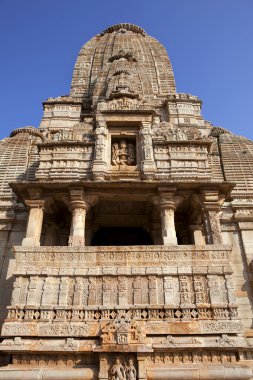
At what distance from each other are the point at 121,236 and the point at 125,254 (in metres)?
4.83

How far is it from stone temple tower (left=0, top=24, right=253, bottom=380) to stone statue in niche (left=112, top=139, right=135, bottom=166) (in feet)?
0.20

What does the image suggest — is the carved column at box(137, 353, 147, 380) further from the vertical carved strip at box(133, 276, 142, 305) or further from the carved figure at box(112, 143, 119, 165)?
the carved figure at box(112, 143, 119, 165)

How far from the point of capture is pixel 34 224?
12742 mm

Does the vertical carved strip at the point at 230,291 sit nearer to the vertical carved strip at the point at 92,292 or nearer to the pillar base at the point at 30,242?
the vertical carved strip at the point at 92,292

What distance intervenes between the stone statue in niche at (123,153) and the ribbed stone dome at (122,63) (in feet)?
18.6

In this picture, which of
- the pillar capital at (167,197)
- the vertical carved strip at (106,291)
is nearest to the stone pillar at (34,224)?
the vertical carved strip at (106,291)

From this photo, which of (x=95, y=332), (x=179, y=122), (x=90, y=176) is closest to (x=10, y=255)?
(x=90, y=176)

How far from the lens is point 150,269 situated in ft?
37.2

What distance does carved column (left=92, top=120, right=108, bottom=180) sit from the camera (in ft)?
45.2

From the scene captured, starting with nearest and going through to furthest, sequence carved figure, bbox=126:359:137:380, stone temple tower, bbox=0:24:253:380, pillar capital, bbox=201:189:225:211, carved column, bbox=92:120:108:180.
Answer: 1. carved figure, bbox=126:359:137:380
2. stone temple tower, bbox=0:24:253:380
3. pillar capital, bbox=201:189:225:211
4. carved column, bbox=92:120:108:180

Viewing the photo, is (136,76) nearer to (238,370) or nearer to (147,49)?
(147,49)

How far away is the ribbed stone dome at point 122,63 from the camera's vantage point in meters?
23.4

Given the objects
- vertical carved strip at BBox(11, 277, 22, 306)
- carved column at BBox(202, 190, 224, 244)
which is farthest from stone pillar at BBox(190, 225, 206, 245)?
vertical carved strip at BBox(11, 277, 22, 306)

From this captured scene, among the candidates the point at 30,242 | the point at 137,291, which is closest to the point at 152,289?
the point at 137,291
